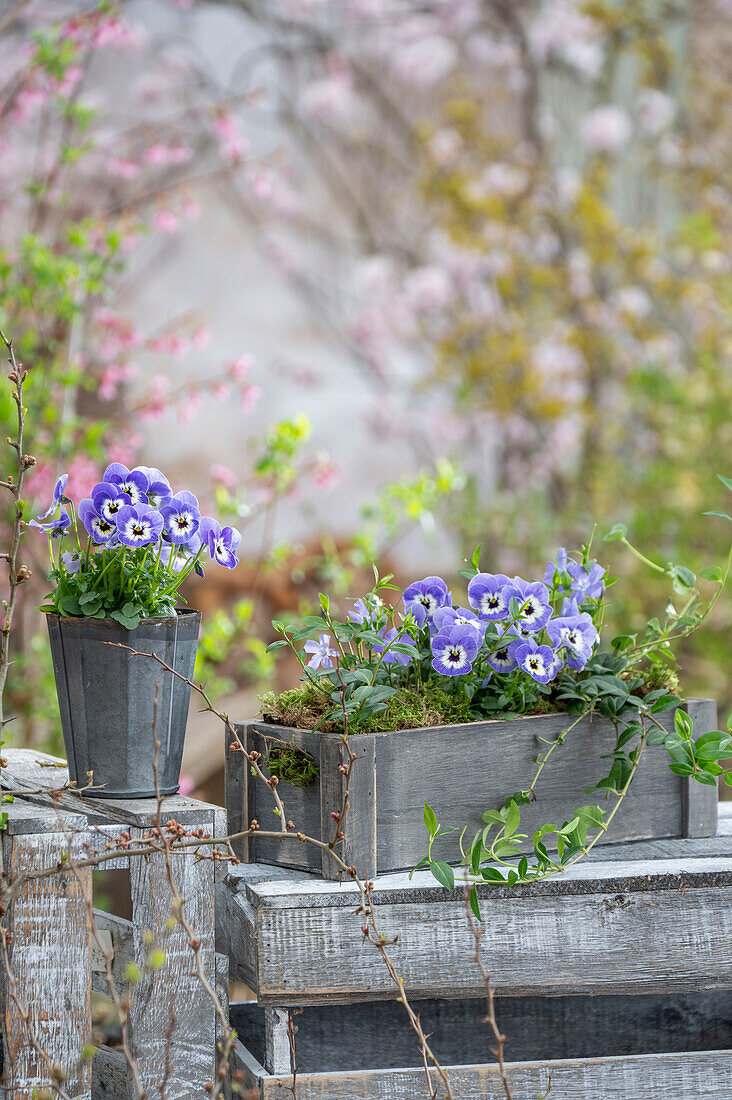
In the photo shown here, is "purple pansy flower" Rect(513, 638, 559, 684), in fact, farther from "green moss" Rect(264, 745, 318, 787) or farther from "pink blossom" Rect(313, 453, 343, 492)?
"pink blossom" Rect(313, 453, 343, 492)

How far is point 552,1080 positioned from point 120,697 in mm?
521

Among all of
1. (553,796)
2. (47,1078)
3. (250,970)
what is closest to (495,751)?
Answer: (553,796)

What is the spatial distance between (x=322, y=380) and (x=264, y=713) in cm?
371

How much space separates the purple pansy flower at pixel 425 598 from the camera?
102 cm

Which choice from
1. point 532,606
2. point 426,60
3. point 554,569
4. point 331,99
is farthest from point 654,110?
point 532,606

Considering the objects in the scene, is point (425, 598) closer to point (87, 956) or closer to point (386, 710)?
point (386, 710)

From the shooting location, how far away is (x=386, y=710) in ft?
3.10

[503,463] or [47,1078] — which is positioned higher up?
[503,463]

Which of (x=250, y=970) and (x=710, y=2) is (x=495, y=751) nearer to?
(x=250, y=970)

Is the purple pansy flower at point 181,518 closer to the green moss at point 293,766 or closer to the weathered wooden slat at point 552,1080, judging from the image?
the green moss at point 293,766

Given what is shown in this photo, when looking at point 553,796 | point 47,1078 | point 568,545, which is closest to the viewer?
point 47,1078

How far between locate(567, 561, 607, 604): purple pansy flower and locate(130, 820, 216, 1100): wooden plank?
46 centimetres

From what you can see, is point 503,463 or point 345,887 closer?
point 345,887

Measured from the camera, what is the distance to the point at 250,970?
A: 90 cm
